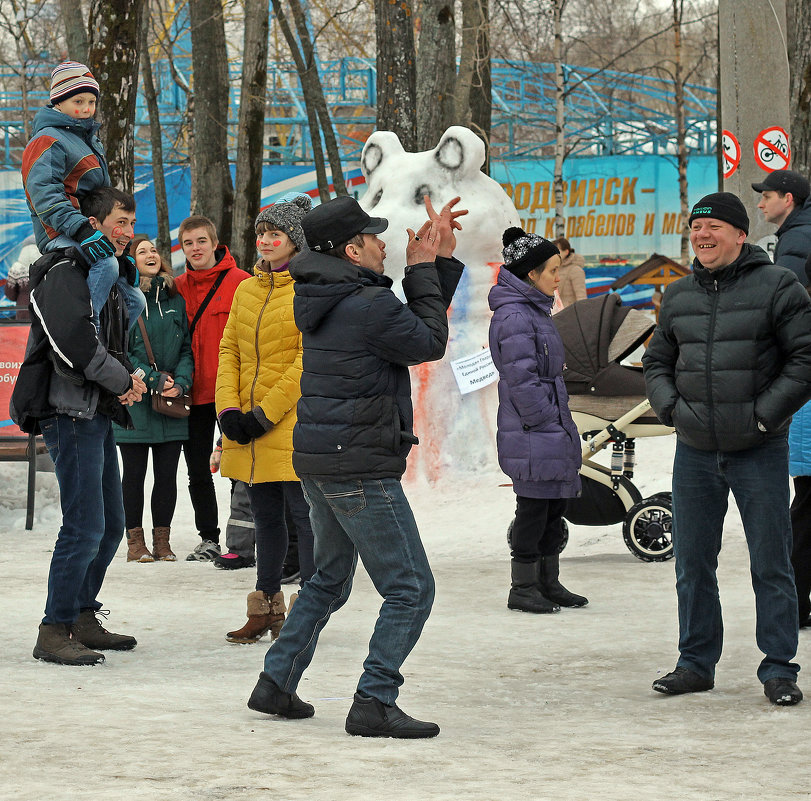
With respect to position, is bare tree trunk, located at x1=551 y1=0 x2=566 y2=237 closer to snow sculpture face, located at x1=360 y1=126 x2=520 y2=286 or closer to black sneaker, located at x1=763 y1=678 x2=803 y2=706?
snow sculpture face, located at x1=360 y1=126 x2=520 y2=286

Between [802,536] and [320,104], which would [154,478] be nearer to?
[802,536]

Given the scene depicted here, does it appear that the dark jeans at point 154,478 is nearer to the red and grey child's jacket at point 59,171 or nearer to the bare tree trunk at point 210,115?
the red and grey child's jacket at point 59,171

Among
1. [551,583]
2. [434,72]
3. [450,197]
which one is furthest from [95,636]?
[434,72]

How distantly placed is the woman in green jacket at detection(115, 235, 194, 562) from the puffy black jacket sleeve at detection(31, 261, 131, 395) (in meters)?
2.44

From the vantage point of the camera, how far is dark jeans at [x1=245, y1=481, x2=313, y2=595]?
605 cm

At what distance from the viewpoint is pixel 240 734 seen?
4.45 meters

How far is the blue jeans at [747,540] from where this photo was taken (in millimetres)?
5035

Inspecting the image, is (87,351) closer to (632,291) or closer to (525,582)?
(525,582)

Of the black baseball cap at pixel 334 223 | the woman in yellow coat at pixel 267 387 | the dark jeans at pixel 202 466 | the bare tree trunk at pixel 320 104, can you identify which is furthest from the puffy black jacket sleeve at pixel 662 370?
the bare tree trunk at pixel 320 104

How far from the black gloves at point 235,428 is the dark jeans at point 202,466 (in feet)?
6.47

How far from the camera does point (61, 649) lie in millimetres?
5633

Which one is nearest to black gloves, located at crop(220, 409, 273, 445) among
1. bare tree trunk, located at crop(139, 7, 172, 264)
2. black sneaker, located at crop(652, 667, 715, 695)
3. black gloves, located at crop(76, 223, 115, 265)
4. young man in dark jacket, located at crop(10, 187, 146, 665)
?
young man in dark jacket, located at crop(10, 187, 146, 665)

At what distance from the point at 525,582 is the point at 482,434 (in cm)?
318

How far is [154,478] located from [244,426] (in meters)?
2.22
